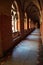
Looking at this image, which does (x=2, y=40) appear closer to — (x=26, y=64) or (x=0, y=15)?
(x=0, y=15)

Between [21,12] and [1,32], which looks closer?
[1,32]

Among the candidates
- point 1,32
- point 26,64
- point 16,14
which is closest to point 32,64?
point 26,64

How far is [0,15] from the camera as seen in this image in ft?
18.1

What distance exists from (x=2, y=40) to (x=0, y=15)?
0.93m

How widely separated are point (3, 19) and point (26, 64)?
2.20 m

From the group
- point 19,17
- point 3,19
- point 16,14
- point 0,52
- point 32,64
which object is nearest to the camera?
point 32,64

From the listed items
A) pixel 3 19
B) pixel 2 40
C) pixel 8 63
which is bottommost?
pixel 8 63

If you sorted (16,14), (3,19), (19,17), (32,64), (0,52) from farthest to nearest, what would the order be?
(19,17)
(16,14)
(3,19)
(0,52)
(32,64)

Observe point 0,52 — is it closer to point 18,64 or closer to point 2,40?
point 2,40

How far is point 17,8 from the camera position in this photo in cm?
1009

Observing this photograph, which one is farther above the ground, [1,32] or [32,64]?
[1,32]

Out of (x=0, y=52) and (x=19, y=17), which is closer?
(x=0, y=52)

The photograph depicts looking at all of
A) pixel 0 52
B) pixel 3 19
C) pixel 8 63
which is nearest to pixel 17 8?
pixel 3 19

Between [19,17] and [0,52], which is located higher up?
[19,17]
